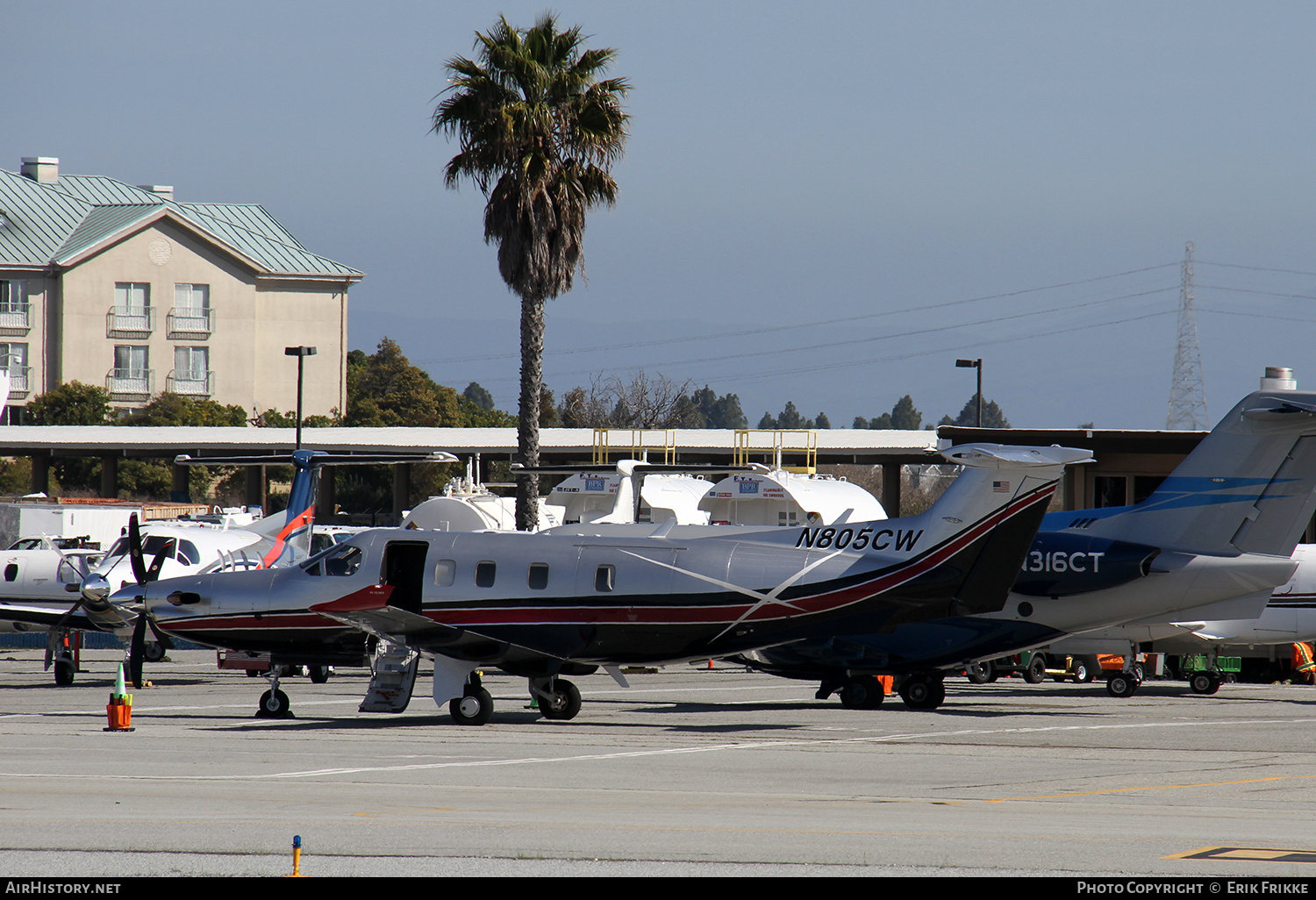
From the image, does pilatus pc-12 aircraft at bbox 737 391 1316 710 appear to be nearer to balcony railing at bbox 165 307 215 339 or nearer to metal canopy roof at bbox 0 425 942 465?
metal canopy roof at bbox 0 425 942 465

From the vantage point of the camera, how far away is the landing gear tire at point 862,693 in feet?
76.9

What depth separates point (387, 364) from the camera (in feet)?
321

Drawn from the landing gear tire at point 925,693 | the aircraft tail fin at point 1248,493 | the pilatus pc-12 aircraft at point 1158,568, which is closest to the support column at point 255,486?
the landing gear tire at point 925,693

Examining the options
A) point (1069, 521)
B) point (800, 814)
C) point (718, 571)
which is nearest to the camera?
point (800, 814)

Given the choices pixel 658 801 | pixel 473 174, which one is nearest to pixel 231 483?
pixel 473 174

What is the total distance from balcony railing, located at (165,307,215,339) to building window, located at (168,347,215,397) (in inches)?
37.0

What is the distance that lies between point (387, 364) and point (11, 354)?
2380 centimetres

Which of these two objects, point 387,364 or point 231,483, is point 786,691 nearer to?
point 231,483

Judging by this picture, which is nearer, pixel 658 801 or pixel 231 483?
pixel 658 801

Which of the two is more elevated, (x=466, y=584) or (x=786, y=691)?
(x=466, y=584)

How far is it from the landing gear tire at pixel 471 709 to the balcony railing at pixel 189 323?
7181 cm

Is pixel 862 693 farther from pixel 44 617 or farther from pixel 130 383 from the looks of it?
pixel 130 383

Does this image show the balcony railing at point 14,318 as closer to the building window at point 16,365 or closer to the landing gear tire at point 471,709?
the building window at point 16,365

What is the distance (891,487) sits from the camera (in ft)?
207
